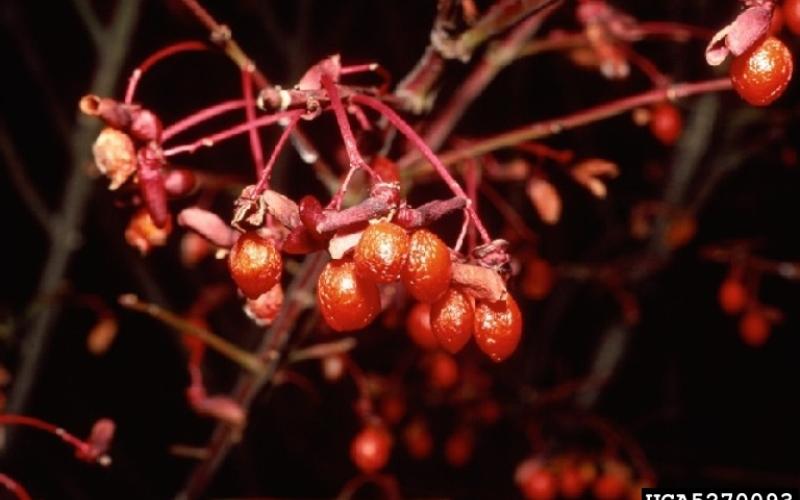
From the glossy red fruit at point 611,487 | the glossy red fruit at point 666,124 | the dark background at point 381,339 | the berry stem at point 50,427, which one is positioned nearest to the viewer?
the berry stem at point 50,427

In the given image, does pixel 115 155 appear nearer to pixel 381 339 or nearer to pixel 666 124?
pixel 666 124

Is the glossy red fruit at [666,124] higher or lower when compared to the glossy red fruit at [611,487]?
higher

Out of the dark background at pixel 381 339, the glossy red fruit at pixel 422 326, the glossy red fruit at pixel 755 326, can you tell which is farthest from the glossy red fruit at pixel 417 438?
the glossy red fruit at pixel 422 326

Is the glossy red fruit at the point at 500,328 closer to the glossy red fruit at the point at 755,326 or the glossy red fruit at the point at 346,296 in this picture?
the glossy red fruit at the point at 346,296

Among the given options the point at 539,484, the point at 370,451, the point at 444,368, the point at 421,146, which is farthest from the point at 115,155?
the point at 539,484

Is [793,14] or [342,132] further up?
[793,14]

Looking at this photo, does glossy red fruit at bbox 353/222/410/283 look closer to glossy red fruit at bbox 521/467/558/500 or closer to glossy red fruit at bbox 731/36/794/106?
glossy red fruit at bbox 731/36/794/106

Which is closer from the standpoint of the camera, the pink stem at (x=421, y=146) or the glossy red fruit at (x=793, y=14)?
the pink stem at (x=421, y=146)
